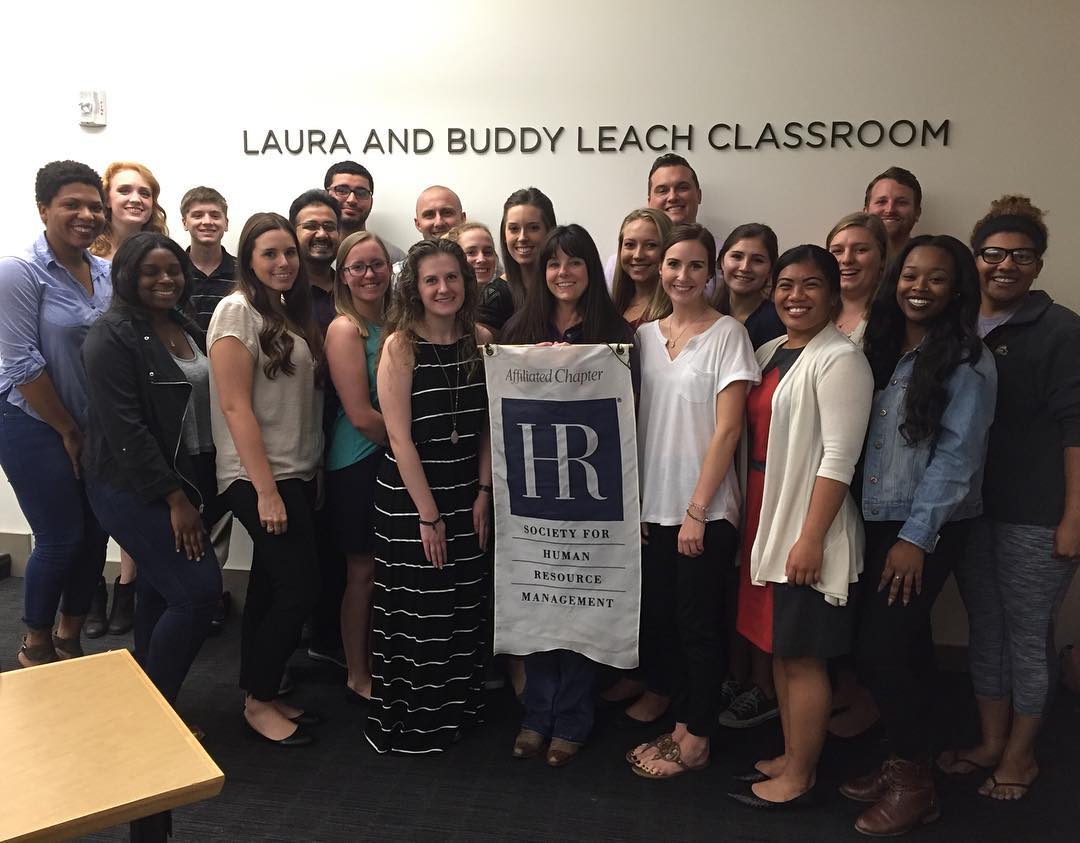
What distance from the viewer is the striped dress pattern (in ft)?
8.41

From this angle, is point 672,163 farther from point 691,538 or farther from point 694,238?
point 691,538

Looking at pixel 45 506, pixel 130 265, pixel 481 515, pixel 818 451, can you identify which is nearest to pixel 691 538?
pixel 818 451

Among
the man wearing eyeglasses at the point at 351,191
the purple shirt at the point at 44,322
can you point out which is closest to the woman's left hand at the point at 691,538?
the man wearing eyeglasses at the point at 351,191

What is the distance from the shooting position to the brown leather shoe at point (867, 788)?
2.48m

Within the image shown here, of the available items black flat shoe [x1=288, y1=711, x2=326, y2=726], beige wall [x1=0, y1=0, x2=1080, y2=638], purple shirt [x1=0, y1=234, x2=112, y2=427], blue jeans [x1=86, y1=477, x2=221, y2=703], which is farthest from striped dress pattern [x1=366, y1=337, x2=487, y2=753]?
beige wall [x1=0, y1=0, x2=1080, y2=638]

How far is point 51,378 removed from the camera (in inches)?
118

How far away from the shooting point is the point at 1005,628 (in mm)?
2562

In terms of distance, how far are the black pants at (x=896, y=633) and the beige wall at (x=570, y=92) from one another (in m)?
1.69

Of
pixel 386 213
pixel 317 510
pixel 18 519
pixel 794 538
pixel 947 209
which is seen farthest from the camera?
pixel 18 519

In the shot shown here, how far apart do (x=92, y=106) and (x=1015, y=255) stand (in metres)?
4.22

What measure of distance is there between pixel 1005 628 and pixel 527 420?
1.73 m

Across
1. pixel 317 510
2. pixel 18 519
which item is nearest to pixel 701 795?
pixel 317 510

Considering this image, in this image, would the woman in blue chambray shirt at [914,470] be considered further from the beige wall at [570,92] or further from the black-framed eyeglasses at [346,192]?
the black-framed eyeglasses at [346,192]

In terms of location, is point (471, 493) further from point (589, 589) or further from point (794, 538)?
point (794, 538)
